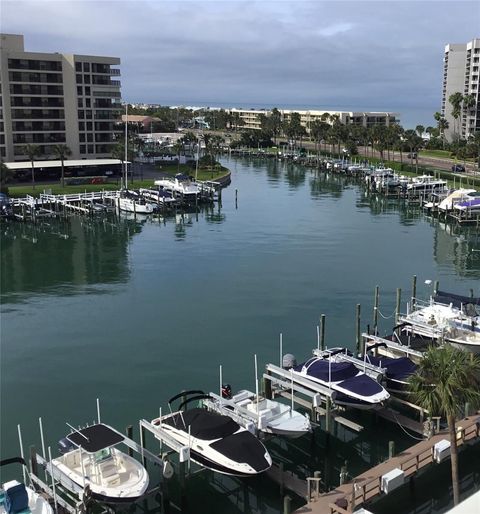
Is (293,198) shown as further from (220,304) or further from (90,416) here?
(90,416)

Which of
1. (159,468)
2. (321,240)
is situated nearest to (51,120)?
(321,240)

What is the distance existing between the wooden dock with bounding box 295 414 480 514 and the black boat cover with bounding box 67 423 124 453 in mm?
6923

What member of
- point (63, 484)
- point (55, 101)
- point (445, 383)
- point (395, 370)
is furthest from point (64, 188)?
point (445, 383)

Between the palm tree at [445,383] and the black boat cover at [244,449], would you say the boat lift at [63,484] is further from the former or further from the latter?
the palm tree at [445,383]

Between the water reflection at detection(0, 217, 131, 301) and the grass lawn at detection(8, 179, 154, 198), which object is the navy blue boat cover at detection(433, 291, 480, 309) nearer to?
the water reflection at detection(0, 217, 131, 301)

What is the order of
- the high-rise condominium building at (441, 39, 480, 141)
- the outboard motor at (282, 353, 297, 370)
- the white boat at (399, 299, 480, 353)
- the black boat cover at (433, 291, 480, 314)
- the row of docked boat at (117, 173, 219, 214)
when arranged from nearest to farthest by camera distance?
the outboard motor at (282, 353, 297, 370), the white boat at (399, 299, 480, 353), the black boat cover at (433, 291, 480, 314), the row of docked boat at (117, 173, 219, 214), the high-rise condominium building at (441, 39, 480, 141)

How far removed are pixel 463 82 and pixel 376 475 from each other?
174036 millimetres

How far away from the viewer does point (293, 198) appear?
3875 inches

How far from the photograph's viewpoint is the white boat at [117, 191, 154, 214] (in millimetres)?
83062

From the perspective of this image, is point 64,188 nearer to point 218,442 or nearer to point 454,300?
point 454,300

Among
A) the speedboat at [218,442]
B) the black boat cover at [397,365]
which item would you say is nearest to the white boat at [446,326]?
the black boat cover at [397,365]

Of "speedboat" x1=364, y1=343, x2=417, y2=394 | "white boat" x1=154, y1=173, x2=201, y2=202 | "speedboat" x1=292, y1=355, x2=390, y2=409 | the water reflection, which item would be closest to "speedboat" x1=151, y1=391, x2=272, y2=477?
"speedboat" x1=292, y1=355, x2=390, y2=409

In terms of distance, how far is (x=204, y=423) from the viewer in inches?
933

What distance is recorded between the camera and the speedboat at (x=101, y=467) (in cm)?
2072
